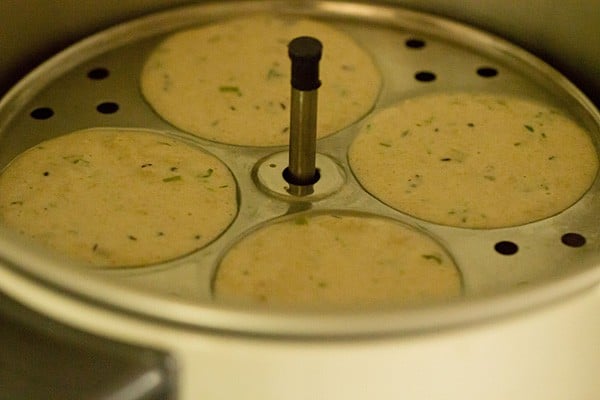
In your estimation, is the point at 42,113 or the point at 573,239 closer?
the point at 573,239

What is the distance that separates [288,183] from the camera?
35.3 inches

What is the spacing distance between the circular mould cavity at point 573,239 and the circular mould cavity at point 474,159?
0.09ft

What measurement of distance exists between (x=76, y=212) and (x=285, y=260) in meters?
0.19

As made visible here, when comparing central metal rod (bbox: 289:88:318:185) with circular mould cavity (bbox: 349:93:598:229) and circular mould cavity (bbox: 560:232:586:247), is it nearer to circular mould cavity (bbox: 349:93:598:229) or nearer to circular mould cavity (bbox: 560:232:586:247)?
circular mould cavity (bbox: 349:93:598:229)

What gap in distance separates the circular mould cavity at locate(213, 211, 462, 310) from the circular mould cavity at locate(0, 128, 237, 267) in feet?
0.16

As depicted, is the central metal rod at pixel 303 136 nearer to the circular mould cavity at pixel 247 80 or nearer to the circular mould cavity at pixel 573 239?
the circular mould cavity at pixel 247 80

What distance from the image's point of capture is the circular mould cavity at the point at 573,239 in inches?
33.4

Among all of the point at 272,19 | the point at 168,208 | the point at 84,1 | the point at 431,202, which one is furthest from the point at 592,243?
the point at 84,1

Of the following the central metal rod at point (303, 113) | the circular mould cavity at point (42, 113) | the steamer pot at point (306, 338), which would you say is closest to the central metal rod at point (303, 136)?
the central metal rod at point (303, 113)

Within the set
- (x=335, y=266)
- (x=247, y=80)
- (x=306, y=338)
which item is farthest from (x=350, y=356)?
(x=247, y=80)

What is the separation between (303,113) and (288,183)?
8cm

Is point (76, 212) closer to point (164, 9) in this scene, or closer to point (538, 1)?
point (164, 9)

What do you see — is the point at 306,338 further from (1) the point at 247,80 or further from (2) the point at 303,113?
(1) the point at 247,80

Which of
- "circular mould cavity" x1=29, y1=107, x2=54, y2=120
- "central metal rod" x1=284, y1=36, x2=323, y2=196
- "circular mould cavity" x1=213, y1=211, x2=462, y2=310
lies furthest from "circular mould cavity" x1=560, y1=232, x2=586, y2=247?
"circular mould cavity" x1=29, y1=107, x2=54, y2=120
